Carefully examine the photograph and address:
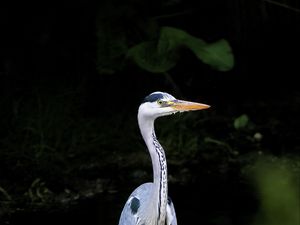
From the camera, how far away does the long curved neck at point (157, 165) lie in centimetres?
394

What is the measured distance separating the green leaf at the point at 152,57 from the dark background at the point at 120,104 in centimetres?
25

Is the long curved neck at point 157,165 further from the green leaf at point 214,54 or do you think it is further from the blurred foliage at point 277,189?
the green leaf at point 214,54

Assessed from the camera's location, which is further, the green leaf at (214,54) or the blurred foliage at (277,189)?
the green leaf at (214,54)

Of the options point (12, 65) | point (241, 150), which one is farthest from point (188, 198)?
point (12, 65)

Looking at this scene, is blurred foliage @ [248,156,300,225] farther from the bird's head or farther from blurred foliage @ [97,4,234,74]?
the bird's head

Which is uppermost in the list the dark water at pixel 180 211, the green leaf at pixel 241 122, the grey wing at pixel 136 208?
the grey wing at pixel 136 208

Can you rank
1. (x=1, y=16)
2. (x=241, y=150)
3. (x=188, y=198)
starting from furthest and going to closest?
1. (x=1, y=16)
2. (x=241, y=150)
3. (x=188, y=198)

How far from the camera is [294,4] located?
7.43 metres

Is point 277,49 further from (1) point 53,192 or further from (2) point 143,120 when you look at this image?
(2) point 143,120

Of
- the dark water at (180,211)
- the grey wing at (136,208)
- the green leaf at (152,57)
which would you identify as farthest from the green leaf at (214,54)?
the grey wing at (136,208)

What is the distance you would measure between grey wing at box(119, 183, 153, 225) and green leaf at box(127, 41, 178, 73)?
216 centimetres

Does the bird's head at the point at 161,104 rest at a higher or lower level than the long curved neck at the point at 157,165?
higher

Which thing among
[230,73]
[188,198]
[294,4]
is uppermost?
[294,4]

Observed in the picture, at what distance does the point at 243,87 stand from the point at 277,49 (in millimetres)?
648
